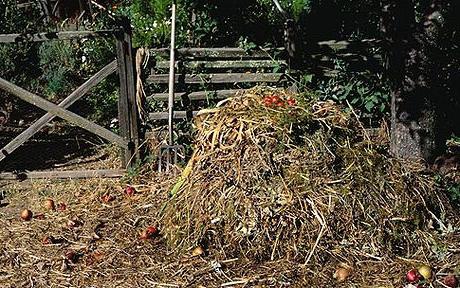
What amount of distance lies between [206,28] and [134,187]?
310 centimetres

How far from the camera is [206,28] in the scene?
29.0ft

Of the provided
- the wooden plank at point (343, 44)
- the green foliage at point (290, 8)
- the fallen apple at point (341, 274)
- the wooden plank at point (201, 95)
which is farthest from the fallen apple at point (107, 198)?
the green foliage at point (290, 8)

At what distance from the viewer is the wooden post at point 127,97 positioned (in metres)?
6.64

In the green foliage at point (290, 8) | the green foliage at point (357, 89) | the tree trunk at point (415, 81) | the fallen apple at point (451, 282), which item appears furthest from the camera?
the green foliage at point (290, 8)

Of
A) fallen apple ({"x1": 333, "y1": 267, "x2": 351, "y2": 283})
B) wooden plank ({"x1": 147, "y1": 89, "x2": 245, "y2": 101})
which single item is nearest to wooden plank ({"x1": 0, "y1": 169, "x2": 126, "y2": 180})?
wooden plank ({"x1": 147, "y1": 89, "x2": 245, "y2": 101})

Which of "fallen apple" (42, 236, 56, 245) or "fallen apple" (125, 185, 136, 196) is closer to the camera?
"fallen apple" (42, 236, 56, 245)

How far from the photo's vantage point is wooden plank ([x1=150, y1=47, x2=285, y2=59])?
23.7 ft

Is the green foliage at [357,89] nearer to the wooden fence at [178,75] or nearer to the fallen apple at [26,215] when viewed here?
the wooden fence at [178,75]

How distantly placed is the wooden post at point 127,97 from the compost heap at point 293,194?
5.64ft

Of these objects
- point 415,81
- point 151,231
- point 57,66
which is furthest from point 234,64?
point 57,66

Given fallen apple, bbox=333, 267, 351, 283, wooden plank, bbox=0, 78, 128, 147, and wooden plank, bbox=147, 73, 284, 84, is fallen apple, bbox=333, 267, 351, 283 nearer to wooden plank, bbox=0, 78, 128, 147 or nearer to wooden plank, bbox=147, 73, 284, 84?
A: wooden plank, bbox=0, 78, 128, 147

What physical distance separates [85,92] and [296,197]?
2712mm

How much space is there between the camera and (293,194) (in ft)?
15.9

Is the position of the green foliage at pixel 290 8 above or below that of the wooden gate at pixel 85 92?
above
